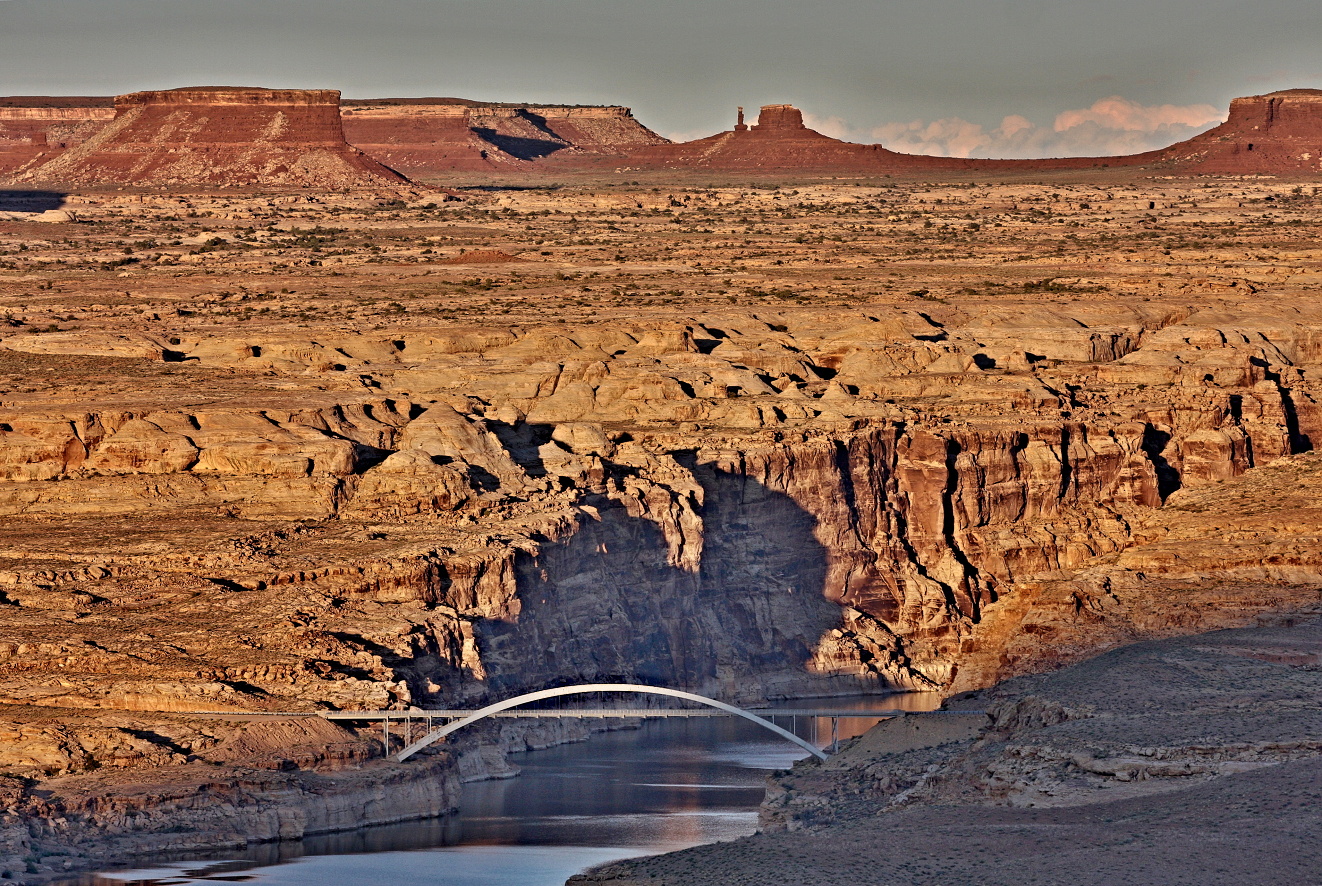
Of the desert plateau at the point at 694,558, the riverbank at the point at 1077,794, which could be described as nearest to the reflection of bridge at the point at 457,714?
the desert plateau at the point at 694,558

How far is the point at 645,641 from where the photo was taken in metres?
99.0

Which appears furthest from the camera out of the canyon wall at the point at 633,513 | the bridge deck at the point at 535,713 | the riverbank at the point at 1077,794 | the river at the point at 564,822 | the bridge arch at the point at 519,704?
the canyon wall at the point at 633,513

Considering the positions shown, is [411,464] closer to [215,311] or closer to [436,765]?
[436,765]

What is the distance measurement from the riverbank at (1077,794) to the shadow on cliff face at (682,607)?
13.0 meters

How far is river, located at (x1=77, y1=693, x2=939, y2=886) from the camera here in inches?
2884

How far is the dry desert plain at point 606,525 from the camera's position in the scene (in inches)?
3088

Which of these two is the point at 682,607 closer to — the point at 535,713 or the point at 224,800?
the point at 535,713

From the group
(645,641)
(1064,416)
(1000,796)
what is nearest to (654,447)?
(645,641)

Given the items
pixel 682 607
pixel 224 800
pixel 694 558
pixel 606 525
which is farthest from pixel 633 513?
pixel 224 800

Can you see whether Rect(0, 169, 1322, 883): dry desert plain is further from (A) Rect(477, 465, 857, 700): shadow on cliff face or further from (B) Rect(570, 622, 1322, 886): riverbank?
(B) Rect(570, 622, 1322, 886): riverbank

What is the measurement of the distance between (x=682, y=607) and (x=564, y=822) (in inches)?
814

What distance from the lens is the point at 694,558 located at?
102 meters

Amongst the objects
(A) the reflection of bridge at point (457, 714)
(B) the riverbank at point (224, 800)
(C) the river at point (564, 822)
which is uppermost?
(A) the reflection of bridge at point (457, 714)

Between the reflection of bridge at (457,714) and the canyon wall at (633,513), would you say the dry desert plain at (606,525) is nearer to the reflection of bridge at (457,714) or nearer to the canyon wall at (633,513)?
the canyon wall at (633,513)
